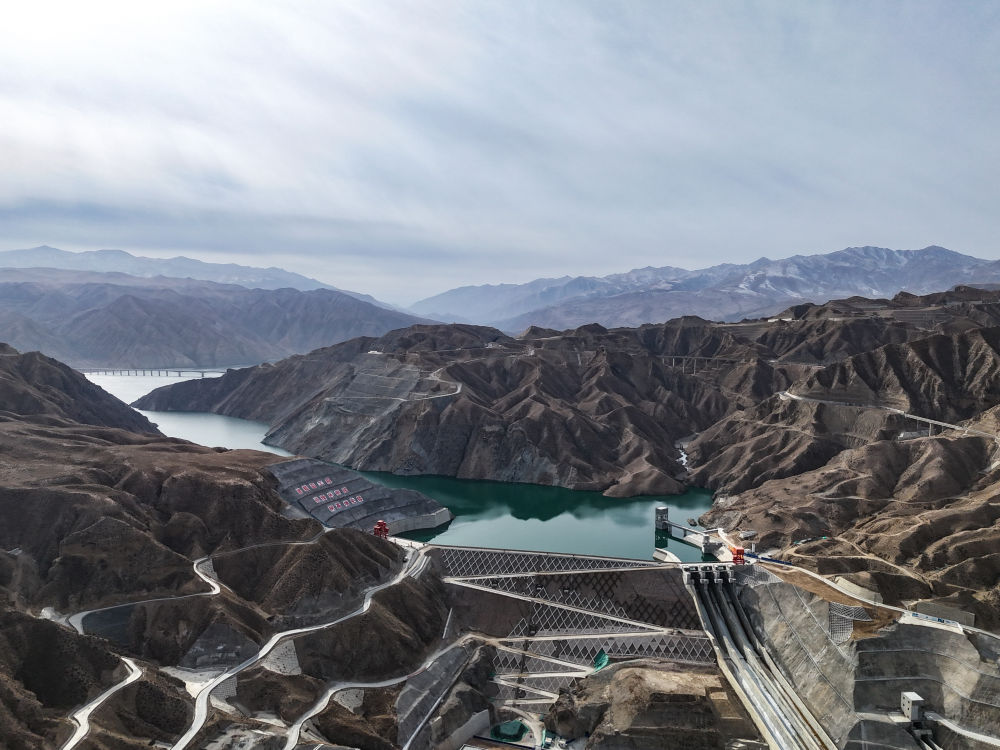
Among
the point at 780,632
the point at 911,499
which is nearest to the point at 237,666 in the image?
the point at 780,632

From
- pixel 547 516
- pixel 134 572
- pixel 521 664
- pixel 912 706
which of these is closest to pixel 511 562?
pixel 521 664

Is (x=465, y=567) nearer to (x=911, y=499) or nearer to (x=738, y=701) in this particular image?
(x=738, y=701)

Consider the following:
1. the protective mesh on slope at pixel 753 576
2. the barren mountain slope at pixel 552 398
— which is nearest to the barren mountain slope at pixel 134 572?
the protective mesh on slope at pixel 753 576

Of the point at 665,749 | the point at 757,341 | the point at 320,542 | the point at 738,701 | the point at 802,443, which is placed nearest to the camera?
the point at 665,749

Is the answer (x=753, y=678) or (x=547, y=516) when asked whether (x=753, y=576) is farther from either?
(x=547, y=516)

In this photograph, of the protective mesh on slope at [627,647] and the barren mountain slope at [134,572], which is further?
the protective mesh on slope at [627,647]

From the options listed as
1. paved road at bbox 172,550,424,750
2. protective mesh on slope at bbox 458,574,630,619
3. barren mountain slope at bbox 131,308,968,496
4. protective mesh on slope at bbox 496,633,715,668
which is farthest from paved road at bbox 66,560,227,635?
barren mountain slope at bbox 131,308,968,496

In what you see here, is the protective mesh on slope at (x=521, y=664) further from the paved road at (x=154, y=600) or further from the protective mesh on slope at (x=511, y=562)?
the paved road at (x=154, y=600)
